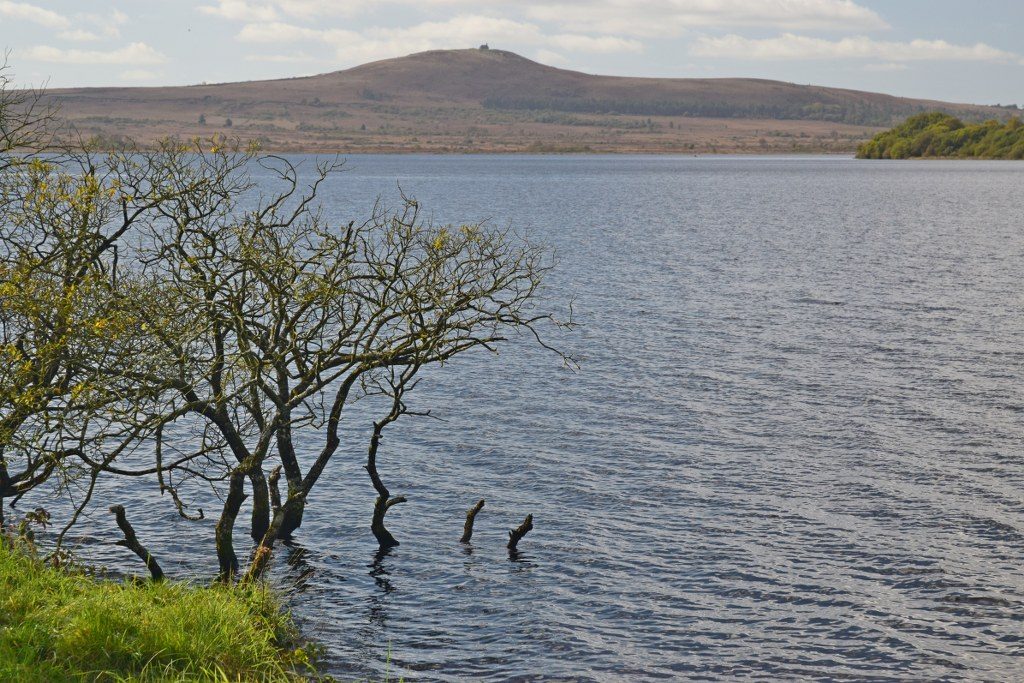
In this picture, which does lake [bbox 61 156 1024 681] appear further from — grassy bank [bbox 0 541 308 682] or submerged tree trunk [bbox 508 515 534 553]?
grassy bank [bbox 0 541 308 682]

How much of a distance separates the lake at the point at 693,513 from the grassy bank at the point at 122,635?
358 cm

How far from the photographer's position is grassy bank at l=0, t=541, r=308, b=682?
538 inches

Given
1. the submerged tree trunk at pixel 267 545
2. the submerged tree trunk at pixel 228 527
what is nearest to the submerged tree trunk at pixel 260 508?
the submerged tree trunk at pixel 267 545

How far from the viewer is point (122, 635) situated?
47.0 feet

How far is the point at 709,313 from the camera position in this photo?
192 feet

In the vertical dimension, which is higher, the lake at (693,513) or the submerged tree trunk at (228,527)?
the submerged tree trunk at (228,527)

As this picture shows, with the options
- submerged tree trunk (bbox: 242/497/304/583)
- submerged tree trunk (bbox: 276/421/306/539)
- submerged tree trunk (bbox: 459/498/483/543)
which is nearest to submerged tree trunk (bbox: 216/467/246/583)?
submerged tree trunk (bbox: 242/497/304/583)

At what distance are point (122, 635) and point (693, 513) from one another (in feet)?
54.3

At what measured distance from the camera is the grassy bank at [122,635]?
13.7 m

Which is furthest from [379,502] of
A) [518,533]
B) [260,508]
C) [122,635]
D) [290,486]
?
[122,635]

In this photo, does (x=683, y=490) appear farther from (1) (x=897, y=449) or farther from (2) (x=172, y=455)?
(2) (x=172, y=455)

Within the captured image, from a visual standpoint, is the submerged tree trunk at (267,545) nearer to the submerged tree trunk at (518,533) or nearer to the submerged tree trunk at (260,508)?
the submerged tree trunk at (260,508)

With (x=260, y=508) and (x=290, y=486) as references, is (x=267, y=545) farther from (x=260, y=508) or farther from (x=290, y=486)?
(x=260, y=508)

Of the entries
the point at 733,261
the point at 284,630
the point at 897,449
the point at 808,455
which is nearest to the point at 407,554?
the point at 284,630
